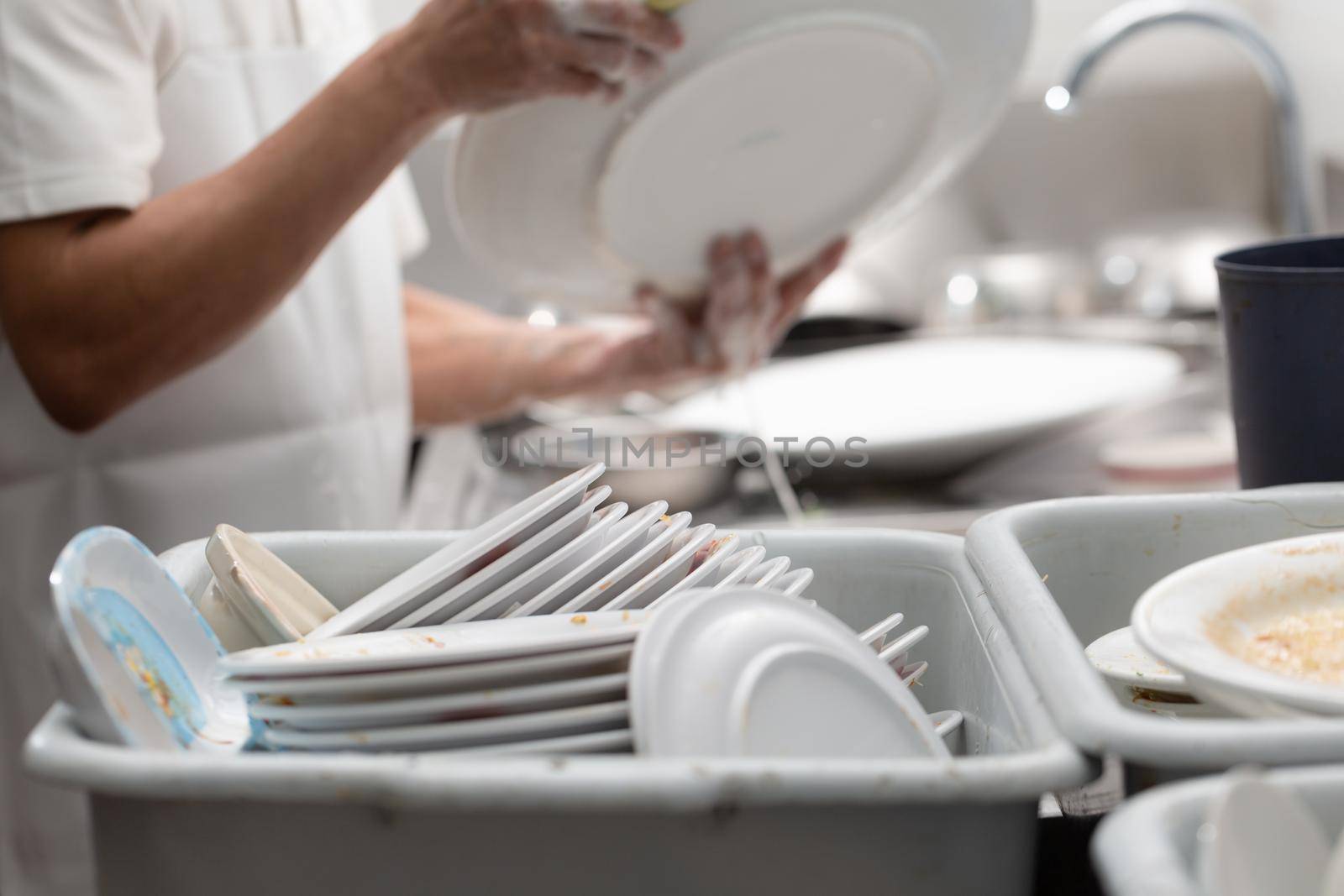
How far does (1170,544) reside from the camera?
1.85ft

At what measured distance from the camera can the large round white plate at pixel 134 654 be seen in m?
0.36

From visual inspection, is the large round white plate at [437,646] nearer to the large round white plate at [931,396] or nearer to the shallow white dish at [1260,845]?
the shallow white dish at [1260,845]

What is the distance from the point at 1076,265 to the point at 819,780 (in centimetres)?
215

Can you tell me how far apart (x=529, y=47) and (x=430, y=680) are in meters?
0.55

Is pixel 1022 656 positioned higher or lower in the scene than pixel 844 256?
lower

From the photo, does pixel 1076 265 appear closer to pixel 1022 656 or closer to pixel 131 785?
pixel 1022 656

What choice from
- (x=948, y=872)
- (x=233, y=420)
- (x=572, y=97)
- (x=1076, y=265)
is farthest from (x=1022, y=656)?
(x=1076, y=265)

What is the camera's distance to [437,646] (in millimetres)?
395

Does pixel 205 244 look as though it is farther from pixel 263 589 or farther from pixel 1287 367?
pixel 1287 367

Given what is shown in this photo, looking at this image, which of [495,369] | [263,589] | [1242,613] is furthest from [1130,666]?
[495,369]

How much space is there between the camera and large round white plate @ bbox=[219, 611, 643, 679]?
14.4 inches

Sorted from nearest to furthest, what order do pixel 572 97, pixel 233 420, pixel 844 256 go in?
pixel 572 97 → pixel 233 420 → pixel 844 256

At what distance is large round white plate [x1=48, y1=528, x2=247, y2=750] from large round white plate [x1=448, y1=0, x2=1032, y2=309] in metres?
0.56

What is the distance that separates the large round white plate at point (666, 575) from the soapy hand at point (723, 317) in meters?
0.71
